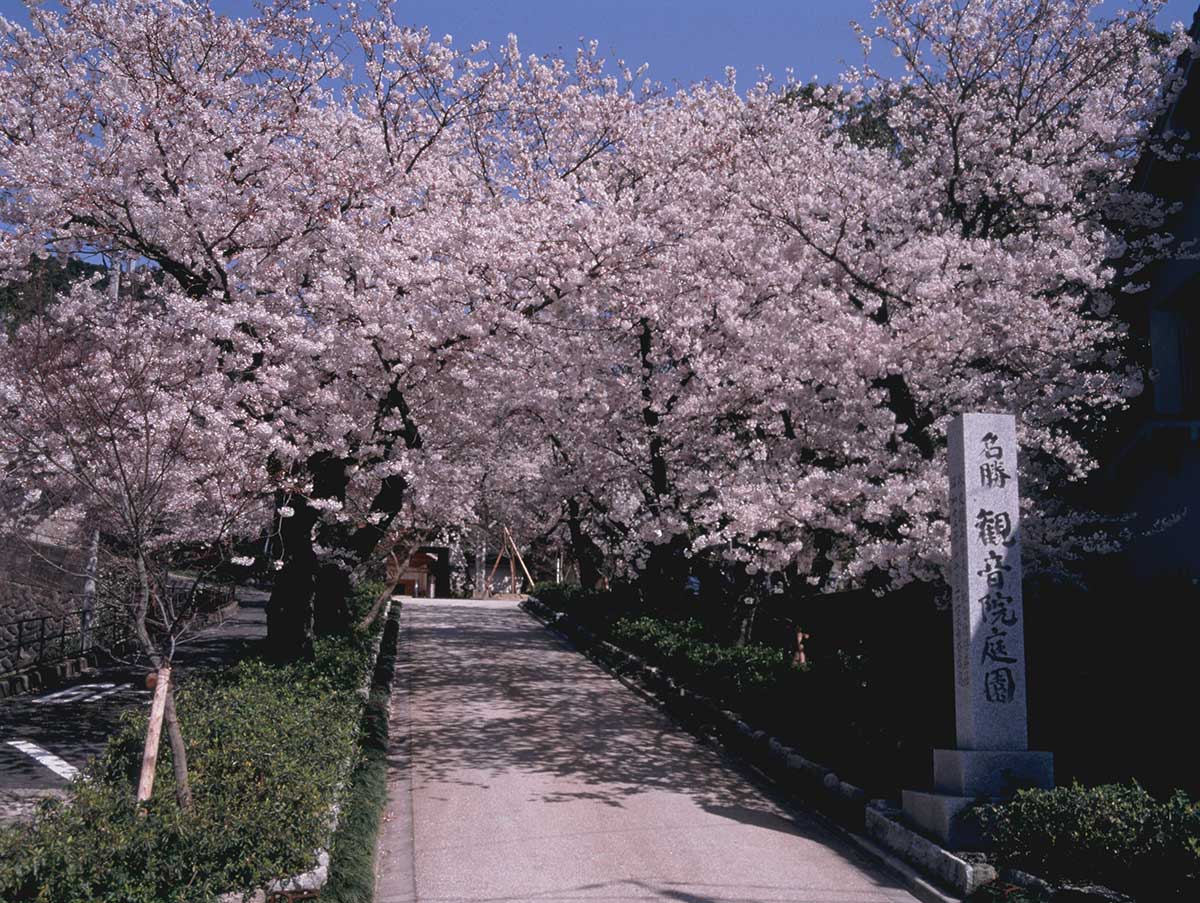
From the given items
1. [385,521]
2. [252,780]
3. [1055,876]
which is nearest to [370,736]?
[385,521]

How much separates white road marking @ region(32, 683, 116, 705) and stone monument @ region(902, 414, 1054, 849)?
14.5 m

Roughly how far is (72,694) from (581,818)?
39.9ft

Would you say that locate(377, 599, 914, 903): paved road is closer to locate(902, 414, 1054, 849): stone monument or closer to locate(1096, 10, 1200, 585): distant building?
locate(902, 414, 1054, 849): stone monument

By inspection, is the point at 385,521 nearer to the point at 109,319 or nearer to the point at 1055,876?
the point at 109,319

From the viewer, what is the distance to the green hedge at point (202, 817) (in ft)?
18.5

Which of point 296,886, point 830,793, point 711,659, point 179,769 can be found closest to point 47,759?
point 179,769

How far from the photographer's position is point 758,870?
27.2 ft

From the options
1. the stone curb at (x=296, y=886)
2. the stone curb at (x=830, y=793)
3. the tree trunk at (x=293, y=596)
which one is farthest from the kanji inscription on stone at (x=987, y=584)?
the tree trunk at (x=293, y=596)

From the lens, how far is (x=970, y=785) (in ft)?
28.1

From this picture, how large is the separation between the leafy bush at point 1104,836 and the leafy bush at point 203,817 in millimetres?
5327

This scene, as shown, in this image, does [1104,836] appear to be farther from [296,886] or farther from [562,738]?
[562,738]

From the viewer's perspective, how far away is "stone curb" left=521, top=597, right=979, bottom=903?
7.88m

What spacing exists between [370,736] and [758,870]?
5.76 meters

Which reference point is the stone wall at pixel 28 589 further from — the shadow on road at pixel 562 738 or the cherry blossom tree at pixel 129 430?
the shadow on road at pixel 562 738
